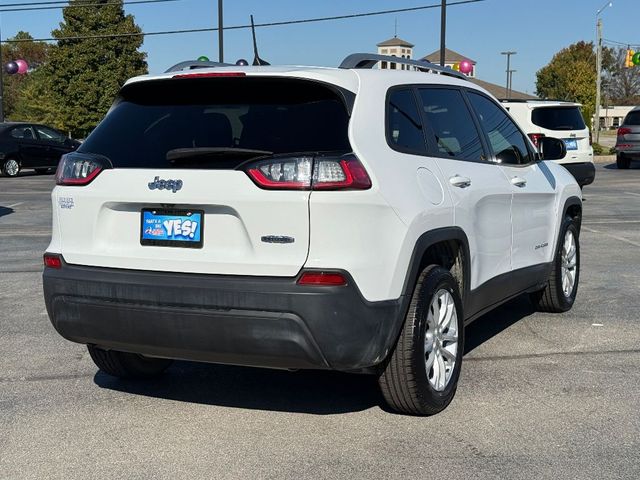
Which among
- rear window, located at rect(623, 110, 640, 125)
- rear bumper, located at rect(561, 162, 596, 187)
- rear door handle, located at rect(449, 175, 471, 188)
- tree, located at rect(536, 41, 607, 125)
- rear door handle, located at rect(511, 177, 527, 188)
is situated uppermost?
tree, located at rect(536, 41, 607, 125)

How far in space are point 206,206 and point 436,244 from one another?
1252mm

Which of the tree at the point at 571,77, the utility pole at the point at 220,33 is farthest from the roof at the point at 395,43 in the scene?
the utility pole at the point at 220,33

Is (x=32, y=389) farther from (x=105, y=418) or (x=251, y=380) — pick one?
(x=251, y=380)

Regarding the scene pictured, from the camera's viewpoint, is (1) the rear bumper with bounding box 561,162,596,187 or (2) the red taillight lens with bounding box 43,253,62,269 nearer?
(2) the red taillight lens with bounding box 43,253,62,269

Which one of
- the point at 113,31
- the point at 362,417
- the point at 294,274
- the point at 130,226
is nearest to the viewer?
the point at 294,274

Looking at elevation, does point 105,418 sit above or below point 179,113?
below

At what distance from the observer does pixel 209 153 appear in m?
3.88

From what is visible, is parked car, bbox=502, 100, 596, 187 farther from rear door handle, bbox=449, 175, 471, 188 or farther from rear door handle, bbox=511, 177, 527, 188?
rear door handle, bbox=449, 175, 471, 188

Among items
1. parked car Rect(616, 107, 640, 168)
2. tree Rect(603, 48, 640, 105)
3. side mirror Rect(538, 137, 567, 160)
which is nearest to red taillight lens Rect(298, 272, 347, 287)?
side mirror Rect(538, 137, 567, 160)

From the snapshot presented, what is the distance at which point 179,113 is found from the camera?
4.19 metres

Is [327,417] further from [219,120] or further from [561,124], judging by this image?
[561,124]

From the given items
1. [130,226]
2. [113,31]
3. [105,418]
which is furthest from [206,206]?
[113,31]

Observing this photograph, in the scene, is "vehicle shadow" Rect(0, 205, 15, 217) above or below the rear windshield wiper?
below

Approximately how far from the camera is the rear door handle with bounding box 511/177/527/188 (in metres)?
5.45
